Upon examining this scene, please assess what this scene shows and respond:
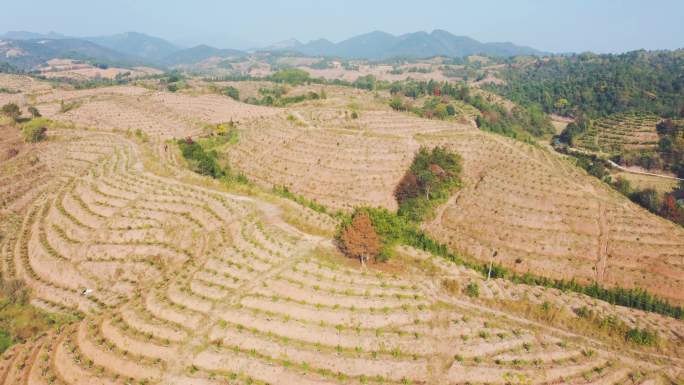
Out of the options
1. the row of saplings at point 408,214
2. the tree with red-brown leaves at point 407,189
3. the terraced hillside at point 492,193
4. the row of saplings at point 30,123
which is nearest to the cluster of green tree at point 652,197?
the terraced hillside at point 492,193

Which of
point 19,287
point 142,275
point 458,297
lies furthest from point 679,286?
point 19,287

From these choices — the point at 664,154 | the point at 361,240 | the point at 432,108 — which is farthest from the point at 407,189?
the point at 432,108

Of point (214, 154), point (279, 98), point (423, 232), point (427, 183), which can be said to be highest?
point (279, 98)

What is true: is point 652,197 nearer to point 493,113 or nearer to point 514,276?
point 514,276

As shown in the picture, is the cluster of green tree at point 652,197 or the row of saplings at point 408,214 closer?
the row of saplings at point 408,214

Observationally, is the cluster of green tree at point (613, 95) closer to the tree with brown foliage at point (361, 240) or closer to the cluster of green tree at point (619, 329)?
the cluster of green tree at point (619, 329)

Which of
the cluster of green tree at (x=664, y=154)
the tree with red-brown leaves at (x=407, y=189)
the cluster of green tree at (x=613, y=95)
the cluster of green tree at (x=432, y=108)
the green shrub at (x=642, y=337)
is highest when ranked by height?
the cluster of green tree at (x=613, y=95)
